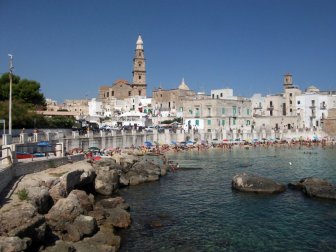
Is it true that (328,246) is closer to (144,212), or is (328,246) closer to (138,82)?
(144,212)

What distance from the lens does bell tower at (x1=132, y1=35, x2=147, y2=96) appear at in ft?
317

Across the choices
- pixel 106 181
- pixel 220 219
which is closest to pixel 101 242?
pixel 220 219

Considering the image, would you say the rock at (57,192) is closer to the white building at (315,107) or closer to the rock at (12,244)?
the rock at (12,244)

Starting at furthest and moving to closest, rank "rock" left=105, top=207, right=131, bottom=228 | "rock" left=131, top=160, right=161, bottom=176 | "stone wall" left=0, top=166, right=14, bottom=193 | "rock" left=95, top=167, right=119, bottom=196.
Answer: "rock" left=131, top=160, right=161, bottom=176 → "rock" left=95, top=167, right=119, bottom=196 → "rock" left=105, top=207, right=131, bottom=228 → "stone wall" left=0, top=166, right=14, bottom=193

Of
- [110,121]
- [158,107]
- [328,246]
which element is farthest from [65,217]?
[158,107]

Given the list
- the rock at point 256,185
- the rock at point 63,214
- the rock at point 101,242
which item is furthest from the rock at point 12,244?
the rock at point 256,185

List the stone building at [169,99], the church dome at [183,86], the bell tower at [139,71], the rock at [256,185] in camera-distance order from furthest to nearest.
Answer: the bell tower at [139,71], the church dome at [183,86], the stone building at [169,99], the rock at [256,185]

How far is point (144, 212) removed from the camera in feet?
65.3

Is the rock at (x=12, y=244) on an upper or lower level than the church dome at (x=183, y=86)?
lower

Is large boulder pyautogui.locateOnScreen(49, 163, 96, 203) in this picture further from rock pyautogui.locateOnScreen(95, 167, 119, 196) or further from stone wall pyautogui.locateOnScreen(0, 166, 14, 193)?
stone wall pyautogui.locateOnScreen(0, 166, 14, 193)

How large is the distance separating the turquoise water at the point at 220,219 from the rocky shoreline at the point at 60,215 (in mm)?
1058

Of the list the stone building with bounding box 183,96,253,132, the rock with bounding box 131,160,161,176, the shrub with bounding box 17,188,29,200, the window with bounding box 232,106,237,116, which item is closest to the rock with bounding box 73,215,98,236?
the shrub with bounding box 17,188,29,200

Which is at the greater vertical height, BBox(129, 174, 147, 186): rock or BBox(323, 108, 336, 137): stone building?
BBox(323, 108, 336, 137): stone building

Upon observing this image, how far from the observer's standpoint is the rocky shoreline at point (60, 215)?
12.7 meters
